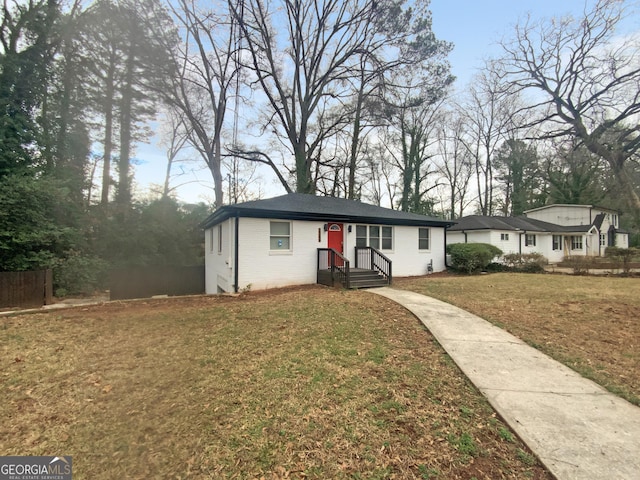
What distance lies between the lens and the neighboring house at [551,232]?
19.5 m

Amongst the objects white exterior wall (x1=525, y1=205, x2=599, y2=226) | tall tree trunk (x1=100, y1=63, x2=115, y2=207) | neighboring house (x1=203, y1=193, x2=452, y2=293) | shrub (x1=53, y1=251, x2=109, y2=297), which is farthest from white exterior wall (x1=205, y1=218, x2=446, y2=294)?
white exterior wall (x1=525, y1=205, x2=599, y2=226)

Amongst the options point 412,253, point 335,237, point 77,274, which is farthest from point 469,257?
point 77,274

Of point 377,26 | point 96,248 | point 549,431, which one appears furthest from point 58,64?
point 549,431

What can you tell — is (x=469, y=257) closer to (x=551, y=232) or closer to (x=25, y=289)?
(x=551, y=232)

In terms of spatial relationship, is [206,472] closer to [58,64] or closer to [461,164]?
[58,64]

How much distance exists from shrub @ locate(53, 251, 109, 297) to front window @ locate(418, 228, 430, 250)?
13.7m

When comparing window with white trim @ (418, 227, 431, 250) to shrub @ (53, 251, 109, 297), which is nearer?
shrub @ (53, 251, 109, 297)

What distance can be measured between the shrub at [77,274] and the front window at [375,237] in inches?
409

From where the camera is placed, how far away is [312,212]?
10.6 meters

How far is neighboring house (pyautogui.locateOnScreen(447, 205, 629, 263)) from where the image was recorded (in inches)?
768

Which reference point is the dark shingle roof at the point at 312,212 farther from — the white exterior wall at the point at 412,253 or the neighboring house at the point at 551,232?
the neighboring house at the point at 551,232

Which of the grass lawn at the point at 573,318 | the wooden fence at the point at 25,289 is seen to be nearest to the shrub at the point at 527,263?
the grass lawn at the point at 573,318

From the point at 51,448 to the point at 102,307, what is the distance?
653 cm

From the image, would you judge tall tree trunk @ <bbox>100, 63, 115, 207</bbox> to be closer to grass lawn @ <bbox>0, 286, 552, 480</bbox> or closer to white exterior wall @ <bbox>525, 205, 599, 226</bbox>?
grass lawn @ <bbox>0, 286, 552, 480</bbox>
